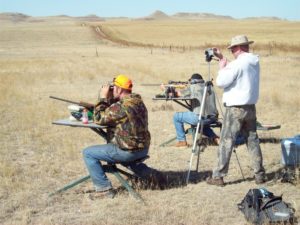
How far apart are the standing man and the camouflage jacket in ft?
3.52

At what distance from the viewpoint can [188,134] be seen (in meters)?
10.9

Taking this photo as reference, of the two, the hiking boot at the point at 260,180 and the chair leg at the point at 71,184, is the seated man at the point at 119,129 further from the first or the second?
the hiking boot at the point at 260,180

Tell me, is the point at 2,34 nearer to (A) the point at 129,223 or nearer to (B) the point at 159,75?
(B) the point at 159,75

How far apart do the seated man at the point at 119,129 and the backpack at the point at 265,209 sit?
149 centimetres

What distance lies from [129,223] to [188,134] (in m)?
5.17

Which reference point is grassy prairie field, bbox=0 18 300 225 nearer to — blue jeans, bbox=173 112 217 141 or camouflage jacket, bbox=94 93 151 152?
blue jeans, bbox=173 112 217 141

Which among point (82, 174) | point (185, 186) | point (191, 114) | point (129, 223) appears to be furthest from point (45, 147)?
point (129, 223)

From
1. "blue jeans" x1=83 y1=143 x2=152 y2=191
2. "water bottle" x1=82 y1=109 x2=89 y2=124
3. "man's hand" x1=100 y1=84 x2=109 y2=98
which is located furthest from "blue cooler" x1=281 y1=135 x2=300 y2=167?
"water bottle" x1=82 y1=109 x2=89 y2=124

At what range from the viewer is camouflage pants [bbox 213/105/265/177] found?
6.82 metres

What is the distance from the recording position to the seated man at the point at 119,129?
6.39 m

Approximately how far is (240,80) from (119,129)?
1.65 meters

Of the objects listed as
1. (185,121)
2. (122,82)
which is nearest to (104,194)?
(122,82)

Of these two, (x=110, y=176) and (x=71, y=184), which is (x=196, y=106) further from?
(x=71, y=184)

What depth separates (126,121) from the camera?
6.39 metres
